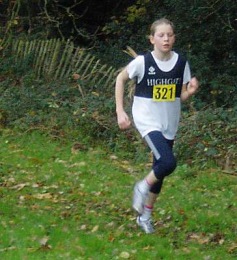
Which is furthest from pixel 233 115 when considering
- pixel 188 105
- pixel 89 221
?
pixel 89 221

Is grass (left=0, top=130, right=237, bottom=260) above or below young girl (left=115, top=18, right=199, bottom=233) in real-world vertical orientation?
below

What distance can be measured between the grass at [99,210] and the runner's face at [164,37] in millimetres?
1794

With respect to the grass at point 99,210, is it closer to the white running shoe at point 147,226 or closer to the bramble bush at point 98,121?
the white running shoe at point 147,226

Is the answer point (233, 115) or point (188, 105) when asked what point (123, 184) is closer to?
point (233, 115)

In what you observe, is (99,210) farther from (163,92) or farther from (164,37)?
(164,37)

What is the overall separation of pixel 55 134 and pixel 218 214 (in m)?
5.22

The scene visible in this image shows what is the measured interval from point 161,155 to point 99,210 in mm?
1655

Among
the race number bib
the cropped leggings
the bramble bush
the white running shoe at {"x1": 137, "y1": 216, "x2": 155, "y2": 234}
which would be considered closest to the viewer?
the cropped leggings

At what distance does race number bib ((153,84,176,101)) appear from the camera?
7.79 metres

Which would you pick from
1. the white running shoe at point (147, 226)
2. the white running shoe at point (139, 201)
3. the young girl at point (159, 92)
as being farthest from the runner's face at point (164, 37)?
the white running shoe at point (147, 226)

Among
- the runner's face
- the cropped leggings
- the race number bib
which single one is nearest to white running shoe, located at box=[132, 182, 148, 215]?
the cropped leggings

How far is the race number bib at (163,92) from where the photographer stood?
→ 25.6 ft

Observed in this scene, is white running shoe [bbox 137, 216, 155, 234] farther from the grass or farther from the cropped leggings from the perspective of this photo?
the cropped leggings

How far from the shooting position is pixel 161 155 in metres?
7.66
